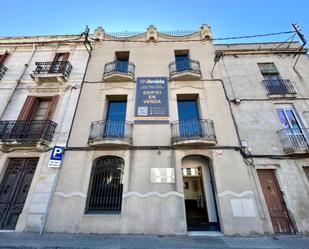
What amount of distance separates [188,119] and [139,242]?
19.5ft

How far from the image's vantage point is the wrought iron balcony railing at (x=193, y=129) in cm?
741

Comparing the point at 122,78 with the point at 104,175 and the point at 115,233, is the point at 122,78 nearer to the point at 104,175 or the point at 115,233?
the point at 104,175

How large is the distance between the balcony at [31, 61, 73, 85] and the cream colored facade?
1.30 meters

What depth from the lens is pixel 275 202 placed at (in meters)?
6.70

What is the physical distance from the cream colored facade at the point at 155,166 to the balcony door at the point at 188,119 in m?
0.43

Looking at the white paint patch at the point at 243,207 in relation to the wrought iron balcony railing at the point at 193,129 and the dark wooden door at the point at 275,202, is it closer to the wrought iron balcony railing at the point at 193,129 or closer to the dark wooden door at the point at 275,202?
the dark wooden door at the point at 275,202

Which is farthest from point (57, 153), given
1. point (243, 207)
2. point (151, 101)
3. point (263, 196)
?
point (263, 196)

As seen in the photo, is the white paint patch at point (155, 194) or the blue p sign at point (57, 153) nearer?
the white paint patch at point (155, 194)

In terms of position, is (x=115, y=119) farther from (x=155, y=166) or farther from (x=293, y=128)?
(x=293, y=128)

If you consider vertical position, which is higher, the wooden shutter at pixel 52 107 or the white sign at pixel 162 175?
the wooden shutter at pixel 52 107

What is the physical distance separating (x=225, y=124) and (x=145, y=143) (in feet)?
14.1

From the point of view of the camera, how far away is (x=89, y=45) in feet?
35.8

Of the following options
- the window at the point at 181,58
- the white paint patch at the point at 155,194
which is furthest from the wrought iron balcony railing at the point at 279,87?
the white paint patch at the point at 155,194

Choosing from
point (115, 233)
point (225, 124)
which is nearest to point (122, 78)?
point (225, 124)
